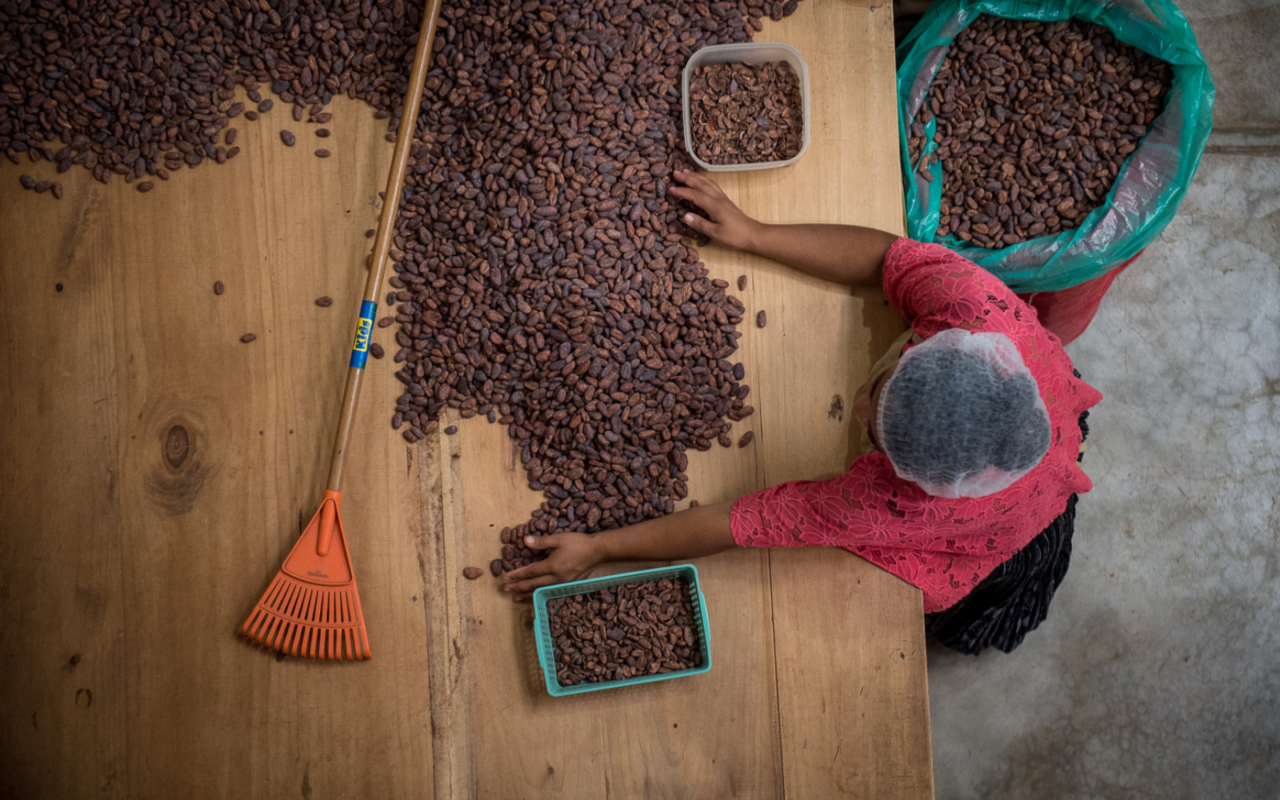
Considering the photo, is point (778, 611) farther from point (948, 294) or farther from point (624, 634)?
point (948, 294)

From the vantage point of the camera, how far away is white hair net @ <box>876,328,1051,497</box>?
87cm

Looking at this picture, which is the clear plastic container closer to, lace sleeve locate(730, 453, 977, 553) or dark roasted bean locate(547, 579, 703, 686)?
lace sleeve locate(730, 453, 977, 553)

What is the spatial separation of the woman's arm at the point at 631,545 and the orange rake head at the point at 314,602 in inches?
11.7

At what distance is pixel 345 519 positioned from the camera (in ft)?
4.48

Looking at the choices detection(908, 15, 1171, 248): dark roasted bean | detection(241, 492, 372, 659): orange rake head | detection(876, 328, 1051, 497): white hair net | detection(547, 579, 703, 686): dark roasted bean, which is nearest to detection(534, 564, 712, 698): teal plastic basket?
detection(547, 579, 703, 686): dark roasted bean

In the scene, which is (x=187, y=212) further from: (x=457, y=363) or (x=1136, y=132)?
(x=1136, y=132)

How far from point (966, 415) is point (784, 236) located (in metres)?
0.56

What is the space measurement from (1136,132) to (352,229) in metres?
1.49

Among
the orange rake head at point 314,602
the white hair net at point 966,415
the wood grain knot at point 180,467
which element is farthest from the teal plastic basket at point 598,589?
the wood grain knot at point 180,467

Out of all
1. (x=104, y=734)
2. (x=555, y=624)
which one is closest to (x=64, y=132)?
(x=104, y=734)

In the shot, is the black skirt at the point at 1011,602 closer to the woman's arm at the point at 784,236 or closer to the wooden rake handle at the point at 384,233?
the woman's arm at the point at 784,236

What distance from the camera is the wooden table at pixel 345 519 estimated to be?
1312mm

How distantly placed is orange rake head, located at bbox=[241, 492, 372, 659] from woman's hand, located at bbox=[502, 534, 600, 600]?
302 millimetres

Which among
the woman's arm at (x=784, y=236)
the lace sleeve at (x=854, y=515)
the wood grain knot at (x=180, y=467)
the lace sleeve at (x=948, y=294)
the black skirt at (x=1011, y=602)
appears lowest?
the black skirt at (x=1011, y=602)
